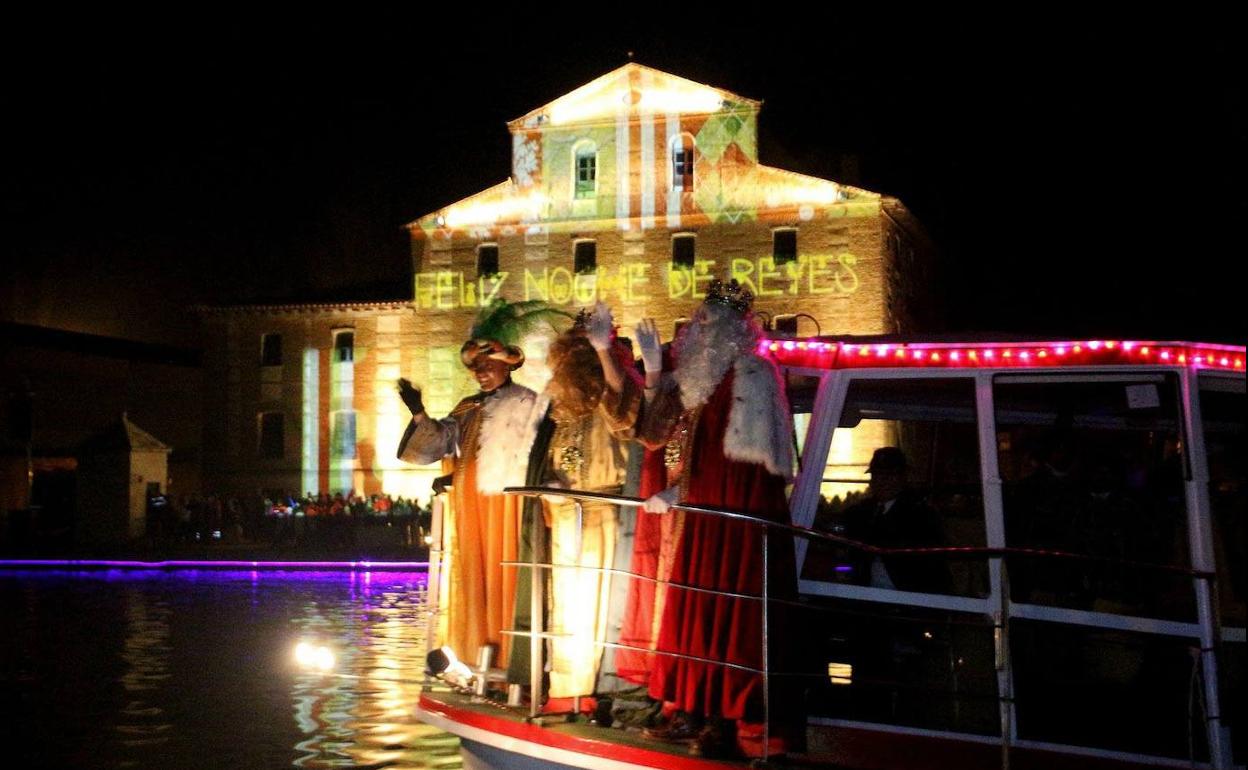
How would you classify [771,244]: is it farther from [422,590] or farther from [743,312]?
[743,312]

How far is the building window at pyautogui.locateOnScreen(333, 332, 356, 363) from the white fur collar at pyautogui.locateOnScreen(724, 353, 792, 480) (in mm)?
42160

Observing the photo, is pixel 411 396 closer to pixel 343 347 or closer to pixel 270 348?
pixel 343 347

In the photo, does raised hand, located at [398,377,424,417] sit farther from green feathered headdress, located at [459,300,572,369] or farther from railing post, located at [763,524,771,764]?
railing post, located at [763,524,771,764]

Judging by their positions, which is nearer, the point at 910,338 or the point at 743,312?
the point at 743,312

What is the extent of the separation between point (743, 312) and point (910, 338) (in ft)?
3.43

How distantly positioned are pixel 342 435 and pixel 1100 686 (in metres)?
42.3

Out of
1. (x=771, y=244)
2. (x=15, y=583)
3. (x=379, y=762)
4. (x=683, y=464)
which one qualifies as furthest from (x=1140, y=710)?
(x=771, y=244)

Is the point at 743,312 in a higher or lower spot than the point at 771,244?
lower

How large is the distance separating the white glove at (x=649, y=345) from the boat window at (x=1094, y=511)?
1654mm

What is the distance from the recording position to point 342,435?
4722 centimetres

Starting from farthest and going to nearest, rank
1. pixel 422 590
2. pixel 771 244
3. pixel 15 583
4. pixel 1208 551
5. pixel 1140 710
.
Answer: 1. pixel 771 244
2. pixel 15 583
3. pixel 422 590
4. pixel 1140 710
5. pixel 1208 551

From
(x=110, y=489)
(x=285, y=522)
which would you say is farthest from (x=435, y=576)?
(x=110, y=489)

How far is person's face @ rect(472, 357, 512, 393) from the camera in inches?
303

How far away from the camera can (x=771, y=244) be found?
139 ft
